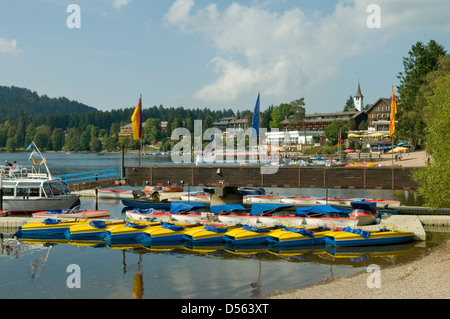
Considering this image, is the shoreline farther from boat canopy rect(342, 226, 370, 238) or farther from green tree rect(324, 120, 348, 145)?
green tree rect(324, 120, 348, 145)

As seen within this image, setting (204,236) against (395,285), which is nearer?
(395,285)

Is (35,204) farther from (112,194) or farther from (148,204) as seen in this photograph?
(112,194)

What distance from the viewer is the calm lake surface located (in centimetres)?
2489

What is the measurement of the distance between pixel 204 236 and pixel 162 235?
356 centimetres

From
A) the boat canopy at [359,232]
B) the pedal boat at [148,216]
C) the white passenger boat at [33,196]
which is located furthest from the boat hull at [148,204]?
the boat canopy at [359,232]

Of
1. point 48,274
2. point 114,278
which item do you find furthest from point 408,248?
point 48,274

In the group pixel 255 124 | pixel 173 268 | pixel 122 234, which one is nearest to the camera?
pixel 173 268

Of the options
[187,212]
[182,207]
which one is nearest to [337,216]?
[187,212]

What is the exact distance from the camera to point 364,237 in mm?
34219

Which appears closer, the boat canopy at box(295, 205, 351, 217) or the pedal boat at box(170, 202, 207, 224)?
the boat canopy at box(295, 205, 351, 217)

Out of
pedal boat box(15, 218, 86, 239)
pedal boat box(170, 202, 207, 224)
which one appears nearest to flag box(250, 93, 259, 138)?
pedal boat box(170, 202, 207, 224)

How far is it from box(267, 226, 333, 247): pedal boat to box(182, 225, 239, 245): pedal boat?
4.17 meters

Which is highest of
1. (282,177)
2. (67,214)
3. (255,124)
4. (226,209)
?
(255,124)

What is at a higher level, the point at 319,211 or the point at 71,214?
the point at 319,211
